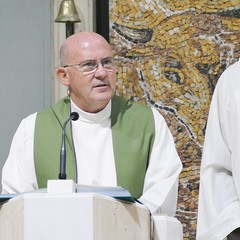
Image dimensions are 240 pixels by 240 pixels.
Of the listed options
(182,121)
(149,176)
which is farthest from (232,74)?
(182,121)

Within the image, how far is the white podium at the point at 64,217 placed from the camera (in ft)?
18.4

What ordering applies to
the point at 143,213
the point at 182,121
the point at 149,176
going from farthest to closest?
the point at 182,121
the point at 149,176
the point at 143,213

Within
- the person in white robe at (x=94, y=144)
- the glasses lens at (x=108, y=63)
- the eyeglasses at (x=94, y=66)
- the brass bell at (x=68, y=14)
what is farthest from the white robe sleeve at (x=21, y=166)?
the brass bell at (x=68, y=14)

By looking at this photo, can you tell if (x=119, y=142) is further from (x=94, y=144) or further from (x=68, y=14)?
(x=68, y=14)

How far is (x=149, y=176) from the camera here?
23.1ft

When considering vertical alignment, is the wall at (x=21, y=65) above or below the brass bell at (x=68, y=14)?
below

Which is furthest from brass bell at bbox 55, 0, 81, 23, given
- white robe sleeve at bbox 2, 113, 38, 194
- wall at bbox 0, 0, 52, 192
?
white robe sleeve at bbox 2, 113, 38, 194

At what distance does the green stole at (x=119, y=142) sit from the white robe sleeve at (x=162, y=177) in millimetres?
61

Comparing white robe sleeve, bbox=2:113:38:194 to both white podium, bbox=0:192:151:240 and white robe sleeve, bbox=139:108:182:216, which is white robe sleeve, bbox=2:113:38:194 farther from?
white podium, bbox=0:192:151:240

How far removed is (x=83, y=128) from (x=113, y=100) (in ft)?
0.81

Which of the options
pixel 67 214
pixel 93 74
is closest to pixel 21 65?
pixel 93 74

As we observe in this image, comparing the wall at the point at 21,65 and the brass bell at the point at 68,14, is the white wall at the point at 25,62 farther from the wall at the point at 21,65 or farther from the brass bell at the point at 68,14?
the brass bell at the point at 68,14

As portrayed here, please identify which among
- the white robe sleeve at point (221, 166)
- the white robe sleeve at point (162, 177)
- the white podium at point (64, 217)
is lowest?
the white robe sleeve at point (162, 177)

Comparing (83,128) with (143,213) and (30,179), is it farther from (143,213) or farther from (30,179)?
(143,213)
